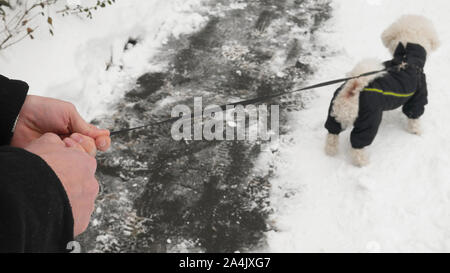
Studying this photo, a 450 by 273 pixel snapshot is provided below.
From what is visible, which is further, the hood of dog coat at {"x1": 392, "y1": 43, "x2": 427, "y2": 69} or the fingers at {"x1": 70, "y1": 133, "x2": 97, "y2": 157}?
the hood of dog coat at {"x1": 392, "y1": 43, "x2": 427, "y2": 69}

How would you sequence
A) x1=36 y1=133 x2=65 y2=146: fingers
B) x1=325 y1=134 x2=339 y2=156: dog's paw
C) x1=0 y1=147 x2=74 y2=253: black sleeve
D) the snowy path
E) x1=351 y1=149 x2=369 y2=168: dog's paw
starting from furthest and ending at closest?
x1=325 y1=134 x2=339 y2=156: dog's paw, x1=351 y1=149 x2=369 y2=168: dog's paw, the snowy path, x1=36 y1=133 x2=65 y2=146: fingers, x1=0 y1=147 x2=74 y2=253: black sleeve

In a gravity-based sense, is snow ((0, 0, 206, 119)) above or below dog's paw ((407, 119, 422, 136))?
above

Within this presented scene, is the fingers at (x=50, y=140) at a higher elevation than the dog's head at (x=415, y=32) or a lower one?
higher

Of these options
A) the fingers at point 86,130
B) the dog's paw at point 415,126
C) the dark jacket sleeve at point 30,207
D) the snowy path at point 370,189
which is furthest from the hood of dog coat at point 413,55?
the dark jacket sleeve at point 30,207

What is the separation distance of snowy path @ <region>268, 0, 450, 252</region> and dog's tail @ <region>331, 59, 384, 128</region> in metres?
0.60

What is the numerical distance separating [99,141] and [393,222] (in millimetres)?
2450

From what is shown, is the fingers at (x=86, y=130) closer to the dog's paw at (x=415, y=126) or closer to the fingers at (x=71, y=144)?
the fingers at (x=71, y=144)

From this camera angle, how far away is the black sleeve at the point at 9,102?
1.39m

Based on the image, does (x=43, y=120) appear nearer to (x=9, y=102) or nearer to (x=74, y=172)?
(x=9, y=102)

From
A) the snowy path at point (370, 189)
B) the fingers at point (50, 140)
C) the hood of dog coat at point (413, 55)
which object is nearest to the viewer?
the fingers at point (50, 140)

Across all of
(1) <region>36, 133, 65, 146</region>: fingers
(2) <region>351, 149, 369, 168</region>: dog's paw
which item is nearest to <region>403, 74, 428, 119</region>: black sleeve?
(2) <region>351, 149, 369, 168</region>: dog's paw

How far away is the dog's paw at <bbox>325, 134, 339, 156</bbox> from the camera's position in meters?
3.27

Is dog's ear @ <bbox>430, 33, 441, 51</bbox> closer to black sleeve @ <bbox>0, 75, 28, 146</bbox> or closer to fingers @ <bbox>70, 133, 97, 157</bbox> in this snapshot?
fingers @ <bbox>70, 133, 97, 157</bbox>

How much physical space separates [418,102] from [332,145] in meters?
0.91
